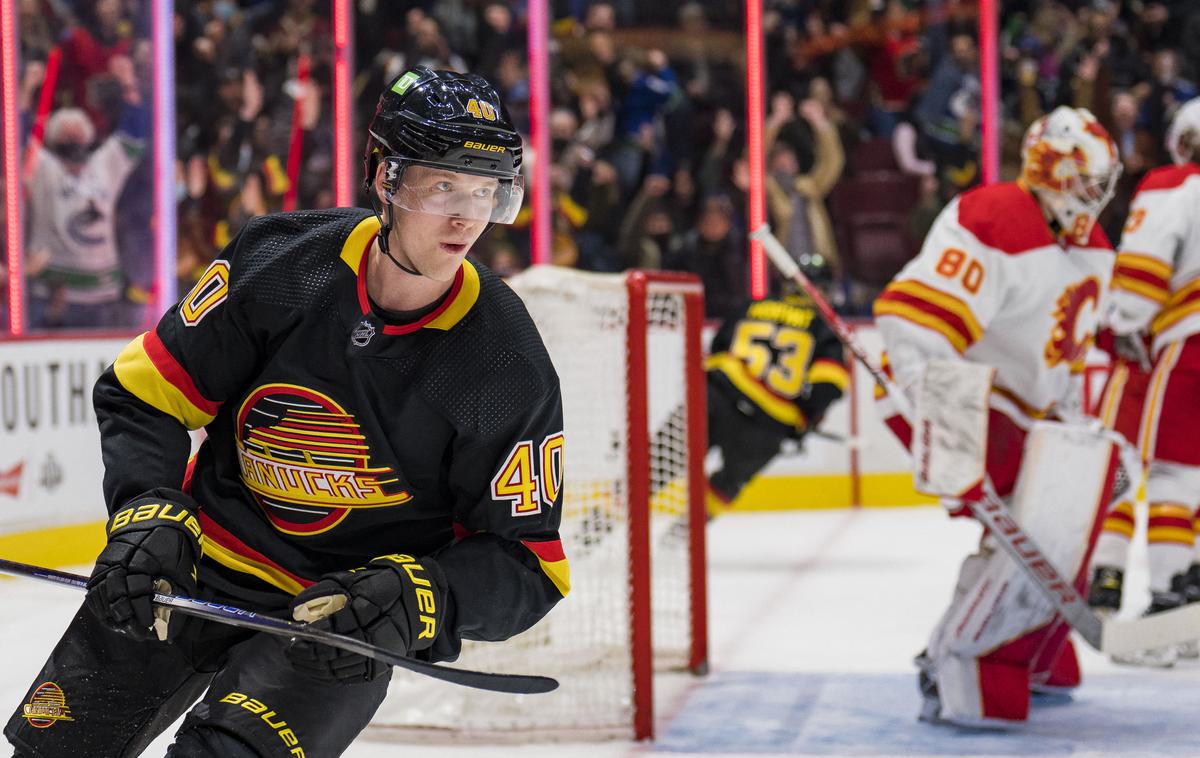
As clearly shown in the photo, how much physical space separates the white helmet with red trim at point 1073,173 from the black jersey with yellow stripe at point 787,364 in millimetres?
2080

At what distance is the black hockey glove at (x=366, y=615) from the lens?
154cm

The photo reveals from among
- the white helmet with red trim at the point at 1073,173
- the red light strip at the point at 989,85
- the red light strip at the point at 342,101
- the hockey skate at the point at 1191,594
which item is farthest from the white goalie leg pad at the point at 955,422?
the red light strip at the point at 342,101

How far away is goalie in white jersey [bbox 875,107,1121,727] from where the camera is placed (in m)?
3.24

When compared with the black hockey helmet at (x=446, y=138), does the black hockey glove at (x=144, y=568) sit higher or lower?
lower

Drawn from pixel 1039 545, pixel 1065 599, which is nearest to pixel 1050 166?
pixel 1039 545

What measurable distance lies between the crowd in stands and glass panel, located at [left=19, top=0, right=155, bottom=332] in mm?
1060

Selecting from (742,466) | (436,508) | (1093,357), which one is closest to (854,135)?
(1093,357)

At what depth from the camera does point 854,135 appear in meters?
7.79

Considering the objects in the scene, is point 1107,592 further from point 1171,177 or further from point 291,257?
point 291,257

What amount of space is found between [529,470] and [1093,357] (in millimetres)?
5504

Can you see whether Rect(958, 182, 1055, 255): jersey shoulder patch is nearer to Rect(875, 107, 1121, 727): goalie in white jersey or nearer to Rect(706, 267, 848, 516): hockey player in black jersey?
Rect(875, 107, 1121, 727): goalie in white jersey

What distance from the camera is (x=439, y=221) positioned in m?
1.67

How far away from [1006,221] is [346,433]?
1919mm

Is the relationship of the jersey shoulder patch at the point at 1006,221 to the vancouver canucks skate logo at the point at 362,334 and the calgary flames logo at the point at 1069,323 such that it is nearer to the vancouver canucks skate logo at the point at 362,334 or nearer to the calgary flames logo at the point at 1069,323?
the calgary flames logo at the point at 1069,323
